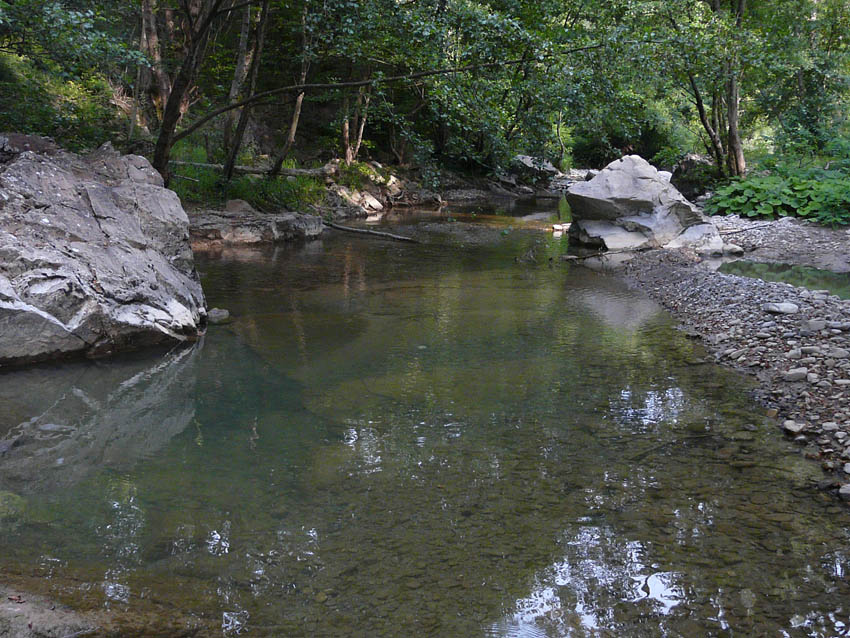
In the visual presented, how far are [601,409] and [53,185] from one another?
19.9 feet

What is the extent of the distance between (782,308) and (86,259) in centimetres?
735

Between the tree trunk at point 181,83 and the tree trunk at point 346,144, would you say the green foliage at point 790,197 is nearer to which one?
the tree trunk at point 346,144

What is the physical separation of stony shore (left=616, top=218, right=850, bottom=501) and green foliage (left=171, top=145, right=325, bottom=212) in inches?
336

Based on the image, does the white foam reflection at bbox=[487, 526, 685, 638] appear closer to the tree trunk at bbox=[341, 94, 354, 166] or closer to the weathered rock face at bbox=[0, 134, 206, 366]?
the weathered rock face at bbox=[0, 134, 206, 366]

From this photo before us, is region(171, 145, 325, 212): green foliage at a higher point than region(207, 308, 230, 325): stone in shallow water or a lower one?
higher

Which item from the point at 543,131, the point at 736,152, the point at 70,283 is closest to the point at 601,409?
the point at 70,283

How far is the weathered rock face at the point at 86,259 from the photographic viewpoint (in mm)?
6156

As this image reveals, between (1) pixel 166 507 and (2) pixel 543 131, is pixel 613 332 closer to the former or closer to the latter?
(2) pixel 543 131

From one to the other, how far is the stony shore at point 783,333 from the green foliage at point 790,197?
1.68 m

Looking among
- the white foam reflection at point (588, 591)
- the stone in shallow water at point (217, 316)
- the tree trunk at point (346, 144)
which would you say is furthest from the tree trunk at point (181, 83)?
the tree trunk at point (346, 144)

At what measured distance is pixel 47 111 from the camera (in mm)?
11594

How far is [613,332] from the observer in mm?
7840

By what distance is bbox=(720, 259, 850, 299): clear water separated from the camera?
389 inches

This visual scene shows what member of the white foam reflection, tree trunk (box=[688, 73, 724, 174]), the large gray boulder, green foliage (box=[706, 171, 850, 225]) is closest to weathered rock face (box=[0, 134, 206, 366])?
the white foam reflection
